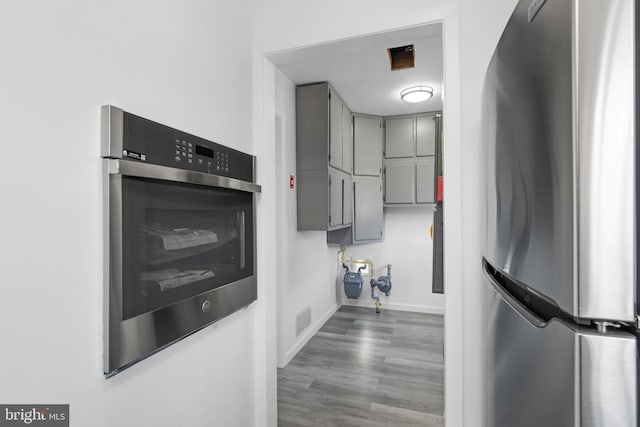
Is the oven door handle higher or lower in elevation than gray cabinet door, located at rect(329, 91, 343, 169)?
lower

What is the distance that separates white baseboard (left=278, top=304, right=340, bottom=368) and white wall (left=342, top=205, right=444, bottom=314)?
67 cm

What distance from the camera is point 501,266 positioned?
0.63 metres

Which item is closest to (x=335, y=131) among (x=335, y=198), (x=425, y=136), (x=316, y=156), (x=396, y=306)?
(x=316, y=156)

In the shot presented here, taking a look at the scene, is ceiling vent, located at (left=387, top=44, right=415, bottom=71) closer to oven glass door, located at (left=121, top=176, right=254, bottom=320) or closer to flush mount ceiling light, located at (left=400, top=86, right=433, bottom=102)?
flush mount ceiling light, located at (left=400, top=86, right=433, bottom=102)

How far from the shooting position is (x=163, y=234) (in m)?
0.98

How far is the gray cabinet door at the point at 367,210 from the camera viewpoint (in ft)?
11.8

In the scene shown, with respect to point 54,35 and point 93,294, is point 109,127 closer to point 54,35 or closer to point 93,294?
point 54,35

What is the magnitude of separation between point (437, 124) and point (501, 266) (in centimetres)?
90

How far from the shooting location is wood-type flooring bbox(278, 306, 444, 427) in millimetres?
2020

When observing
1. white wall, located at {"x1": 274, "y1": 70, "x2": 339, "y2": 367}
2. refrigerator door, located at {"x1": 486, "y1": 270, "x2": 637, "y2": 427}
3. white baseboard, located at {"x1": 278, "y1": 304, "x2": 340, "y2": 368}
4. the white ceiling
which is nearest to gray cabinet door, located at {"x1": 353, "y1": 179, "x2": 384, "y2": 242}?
white wall, located at {"x1": 274, "y1": 70, "x2": 339, "y2": 367}

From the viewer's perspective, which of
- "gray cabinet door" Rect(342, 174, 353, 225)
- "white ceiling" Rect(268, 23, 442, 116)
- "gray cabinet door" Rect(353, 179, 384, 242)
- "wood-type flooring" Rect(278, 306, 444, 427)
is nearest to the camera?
"white ceiling" Rect(268, 23, 442, 116)

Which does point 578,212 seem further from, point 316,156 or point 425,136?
point 425,136

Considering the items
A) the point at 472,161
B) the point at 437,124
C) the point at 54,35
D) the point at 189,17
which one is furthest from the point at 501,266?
the point at 189,17

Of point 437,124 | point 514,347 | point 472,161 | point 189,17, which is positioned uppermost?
point 189,17
